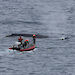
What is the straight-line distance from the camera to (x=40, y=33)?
362 feet

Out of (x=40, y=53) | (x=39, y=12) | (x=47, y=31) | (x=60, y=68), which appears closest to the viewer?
(x=60, y=68)

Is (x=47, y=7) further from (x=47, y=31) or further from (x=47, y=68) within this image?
(x=47, y=68)

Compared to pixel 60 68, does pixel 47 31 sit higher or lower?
higher

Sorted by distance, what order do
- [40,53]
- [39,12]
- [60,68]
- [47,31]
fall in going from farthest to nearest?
[39,12] < [47,31] < [40,53] < [60,68]

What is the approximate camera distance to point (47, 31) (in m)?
113

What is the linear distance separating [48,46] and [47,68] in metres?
13.1

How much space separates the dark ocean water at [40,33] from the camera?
8769 cm

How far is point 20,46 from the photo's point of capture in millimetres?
94625

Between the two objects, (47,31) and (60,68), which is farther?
(47,31)

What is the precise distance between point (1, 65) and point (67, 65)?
1512 centimetres

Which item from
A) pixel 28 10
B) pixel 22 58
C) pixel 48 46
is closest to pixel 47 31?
pixel 48 46

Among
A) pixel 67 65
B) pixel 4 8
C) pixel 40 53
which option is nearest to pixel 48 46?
pixel 40 53

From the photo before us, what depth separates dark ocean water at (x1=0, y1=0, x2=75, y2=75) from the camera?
8769 centimetres

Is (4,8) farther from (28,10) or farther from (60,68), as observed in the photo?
(60,68)
